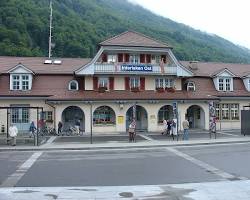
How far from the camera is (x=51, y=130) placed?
40031mm

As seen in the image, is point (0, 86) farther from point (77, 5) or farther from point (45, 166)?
point (77, 5)

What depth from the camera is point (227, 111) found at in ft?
153

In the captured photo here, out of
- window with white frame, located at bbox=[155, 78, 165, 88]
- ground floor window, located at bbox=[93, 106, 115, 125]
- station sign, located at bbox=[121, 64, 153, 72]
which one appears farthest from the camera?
window with white frame, located at bbox=[155, 78, 165, 88]

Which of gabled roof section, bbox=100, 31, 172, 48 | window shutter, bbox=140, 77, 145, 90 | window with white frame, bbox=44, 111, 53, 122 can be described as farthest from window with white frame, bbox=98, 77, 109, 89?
window with white frame, bbox=44, 111, 53, 122

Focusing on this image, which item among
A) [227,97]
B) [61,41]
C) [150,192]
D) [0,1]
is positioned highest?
[0,1]

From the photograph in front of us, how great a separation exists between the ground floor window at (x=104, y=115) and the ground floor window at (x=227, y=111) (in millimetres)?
11788

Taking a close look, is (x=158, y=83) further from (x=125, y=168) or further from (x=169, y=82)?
(x=125, y=168)

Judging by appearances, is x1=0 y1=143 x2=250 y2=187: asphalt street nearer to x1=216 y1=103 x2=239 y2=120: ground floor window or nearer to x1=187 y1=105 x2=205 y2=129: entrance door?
x1=187 y1=105 x2=205 y2=129: entrance door

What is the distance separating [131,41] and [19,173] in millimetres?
29114

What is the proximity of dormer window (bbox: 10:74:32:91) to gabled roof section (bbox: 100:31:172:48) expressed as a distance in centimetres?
824

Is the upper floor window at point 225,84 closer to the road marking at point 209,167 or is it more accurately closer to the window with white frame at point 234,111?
the window with white frame at point 234,111

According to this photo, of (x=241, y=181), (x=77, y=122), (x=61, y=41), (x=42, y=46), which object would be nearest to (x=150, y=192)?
(x=241, y=181)

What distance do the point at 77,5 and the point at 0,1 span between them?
104ft

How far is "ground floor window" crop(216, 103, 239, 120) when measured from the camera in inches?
1815
